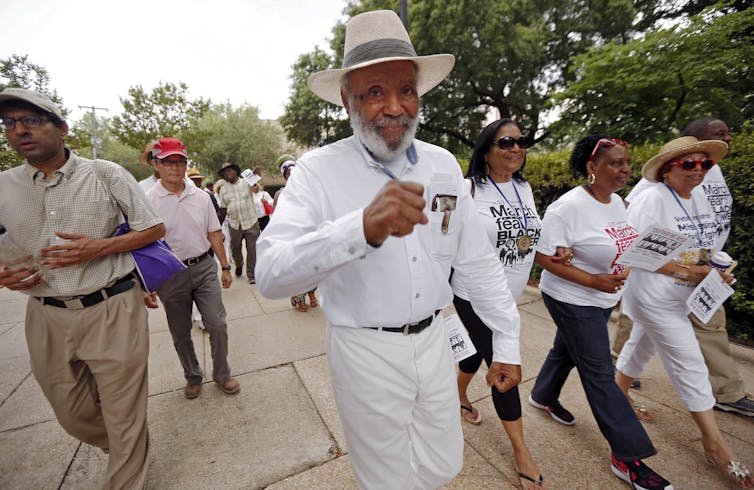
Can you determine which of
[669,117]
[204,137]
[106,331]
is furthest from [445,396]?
[204,137]

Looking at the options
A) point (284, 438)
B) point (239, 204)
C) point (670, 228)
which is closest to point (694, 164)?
point (670, 228)

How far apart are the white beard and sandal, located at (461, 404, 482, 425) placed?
2.27 meters

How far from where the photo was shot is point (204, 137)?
2866cm

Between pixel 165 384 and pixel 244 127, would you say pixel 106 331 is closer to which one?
pixel 165 384

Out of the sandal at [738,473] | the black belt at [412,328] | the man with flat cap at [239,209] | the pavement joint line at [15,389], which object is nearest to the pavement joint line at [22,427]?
the pavement joint line at [15,389]

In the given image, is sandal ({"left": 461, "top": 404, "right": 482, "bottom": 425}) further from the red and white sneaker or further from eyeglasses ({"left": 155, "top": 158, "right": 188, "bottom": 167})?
eyeglasses ({"left": 155, "top": 158, "right": 188, "bottom": 167})

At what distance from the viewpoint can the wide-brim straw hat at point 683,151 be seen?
2432mm

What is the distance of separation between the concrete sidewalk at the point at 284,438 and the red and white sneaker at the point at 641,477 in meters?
0.08

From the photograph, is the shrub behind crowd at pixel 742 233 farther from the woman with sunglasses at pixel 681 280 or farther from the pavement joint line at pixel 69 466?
the pavement joint line at pixel 69 466

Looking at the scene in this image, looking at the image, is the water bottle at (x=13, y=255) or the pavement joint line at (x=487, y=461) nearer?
the water bottle at (x=13, y=255)

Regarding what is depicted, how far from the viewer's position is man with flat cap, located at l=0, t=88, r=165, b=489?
1.85 meters

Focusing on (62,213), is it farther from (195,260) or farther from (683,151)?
(683,151)

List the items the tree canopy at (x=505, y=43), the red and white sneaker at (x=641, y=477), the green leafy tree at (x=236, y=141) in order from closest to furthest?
1. the red and white sneaker at (x=641, y=477)
2. the tree canopy at (x=505, y=43)
3. the green leafy tree at (x=236, y=141)

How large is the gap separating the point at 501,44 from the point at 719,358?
1295cm
